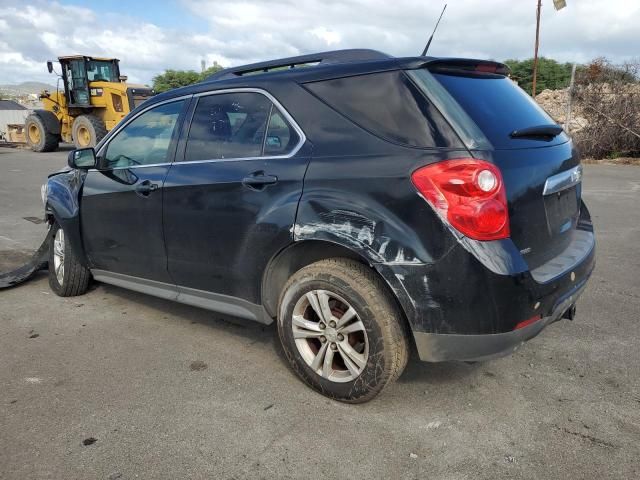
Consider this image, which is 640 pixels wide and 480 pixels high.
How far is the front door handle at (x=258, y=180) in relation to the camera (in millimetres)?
2999

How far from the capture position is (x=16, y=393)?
3.09 m

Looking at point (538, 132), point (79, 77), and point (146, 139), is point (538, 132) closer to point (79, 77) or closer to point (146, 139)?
point (146, 139)

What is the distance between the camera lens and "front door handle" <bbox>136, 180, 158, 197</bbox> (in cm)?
364

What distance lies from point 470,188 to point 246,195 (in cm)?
131

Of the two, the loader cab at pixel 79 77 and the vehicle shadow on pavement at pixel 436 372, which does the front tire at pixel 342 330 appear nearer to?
the vehicle shadow on pavement at pixel 436 372

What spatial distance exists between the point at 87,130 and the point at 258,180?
1775 centimetres

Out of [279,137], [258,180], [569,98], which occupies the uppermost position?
[569,98]

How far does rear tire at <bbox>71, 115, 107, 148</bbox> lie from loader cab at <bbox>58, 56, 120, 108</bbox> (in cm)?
64

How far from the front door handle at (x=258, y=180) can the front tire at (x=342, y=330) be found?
537 millimetres

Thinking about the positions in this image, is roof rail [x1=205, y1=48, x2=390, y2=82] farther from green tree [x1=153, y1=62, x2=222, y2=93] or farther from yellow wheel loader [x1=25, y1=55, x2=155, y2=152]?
green tree [x1=153, y1=62, x2=222, y2=93]

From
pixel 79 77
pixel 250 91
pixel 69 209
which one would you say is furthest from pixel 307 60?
pixel 79 77

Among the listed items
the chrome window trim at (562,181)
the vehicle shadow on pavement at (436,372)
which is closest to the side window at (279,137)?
the chrome window trim at (562,181)

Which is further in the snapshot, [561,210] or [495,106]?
[561,210]

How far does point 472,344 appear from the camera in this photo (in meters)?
2.53
